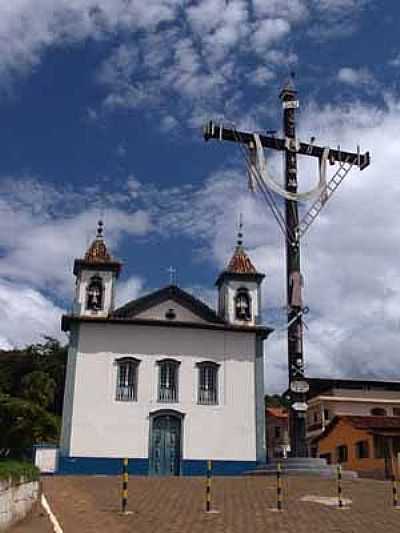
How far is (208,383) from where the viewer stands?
2923 centimetres

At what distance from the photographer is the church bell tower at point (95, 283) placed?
29422 mm

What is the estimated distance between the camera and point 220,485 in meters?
19.6

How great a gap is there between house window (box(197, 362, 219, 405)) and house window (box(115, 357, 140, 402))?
2669mm

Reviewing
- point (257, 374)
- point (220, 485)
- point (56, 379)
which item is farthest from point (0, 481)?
point (56, 379)

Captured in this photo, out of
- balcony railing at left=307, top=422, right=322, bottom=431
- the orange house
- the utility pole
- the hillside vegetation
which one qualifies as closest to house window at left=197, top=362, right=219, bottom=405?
the utility pole

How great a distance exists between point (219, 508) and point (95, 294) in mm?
16468

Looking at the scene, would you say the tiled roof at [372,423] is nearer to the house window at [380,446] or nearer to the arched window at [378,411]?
the house window at [380,446]

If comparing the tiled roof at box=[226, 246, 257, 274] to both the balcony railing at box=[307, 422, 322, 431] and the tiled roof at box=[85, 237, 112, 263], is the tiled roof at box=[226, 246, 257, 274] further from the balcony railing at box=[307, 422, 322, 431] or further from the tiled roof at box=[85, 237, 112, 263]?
the balcony railing at box=[307, 422, 322, 431]

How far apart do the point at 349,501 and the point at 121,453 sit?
13.5m

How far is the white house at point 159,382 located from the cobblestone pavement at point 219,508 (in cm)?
692

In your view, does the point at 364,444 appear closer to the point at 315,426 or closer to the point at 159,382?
the point at 159,382

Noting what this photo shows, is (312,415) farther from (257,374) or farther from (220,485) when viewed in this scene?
(220,485)

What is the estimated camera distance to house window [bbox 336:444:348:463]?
35.6 m

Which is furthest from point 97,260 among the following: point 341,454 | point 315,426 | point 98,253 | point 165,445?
point 315,426
